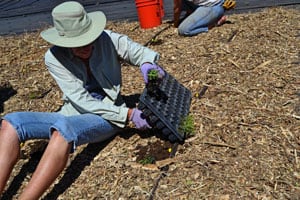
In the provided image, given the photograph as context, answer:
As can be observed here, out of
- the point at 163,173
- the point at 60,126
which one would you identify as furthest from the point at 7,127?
the point at 163,173

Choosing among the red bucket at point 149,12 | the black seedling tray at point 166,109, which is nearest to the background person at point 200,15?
the red bucket at point 149,12

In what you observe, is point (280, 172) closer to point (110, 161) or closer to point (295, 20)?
point (110, 161)

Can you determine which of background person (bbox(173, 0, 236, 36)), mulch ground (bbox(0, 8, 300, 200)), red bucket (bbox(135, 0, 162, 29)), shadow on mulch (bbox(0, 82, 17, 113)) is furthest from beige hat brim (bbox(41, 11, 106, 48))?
red bucket (bbox(135, 0, 162, 29))

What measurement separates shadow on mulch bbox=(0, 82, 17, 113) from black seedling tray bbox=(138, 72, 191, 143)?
150cm

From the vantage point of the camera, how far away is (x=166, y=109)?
262 centimetres

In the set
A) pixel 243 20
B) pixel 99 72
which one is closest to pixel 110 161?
pixel 99 72

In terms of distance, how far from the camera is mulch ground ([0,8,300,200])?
7.50ft

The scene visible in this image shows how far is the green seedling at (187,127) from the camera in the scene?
2633 millimetres

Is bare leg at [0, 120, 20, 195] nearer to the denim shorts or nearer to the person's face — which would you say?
the denim shorts

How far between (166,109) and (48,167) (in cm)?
77

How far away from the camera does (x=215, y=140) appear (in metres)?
2.59

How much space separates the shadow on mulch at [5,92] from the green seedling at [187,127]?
1631 millimetres

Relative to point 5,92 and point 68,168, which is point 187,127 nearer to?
point 68,168

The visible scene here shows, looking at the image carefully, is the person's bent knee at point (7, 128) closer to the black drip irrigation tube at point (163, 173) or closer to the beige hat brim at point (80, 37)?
the beige hat brim at point (80, 37)
